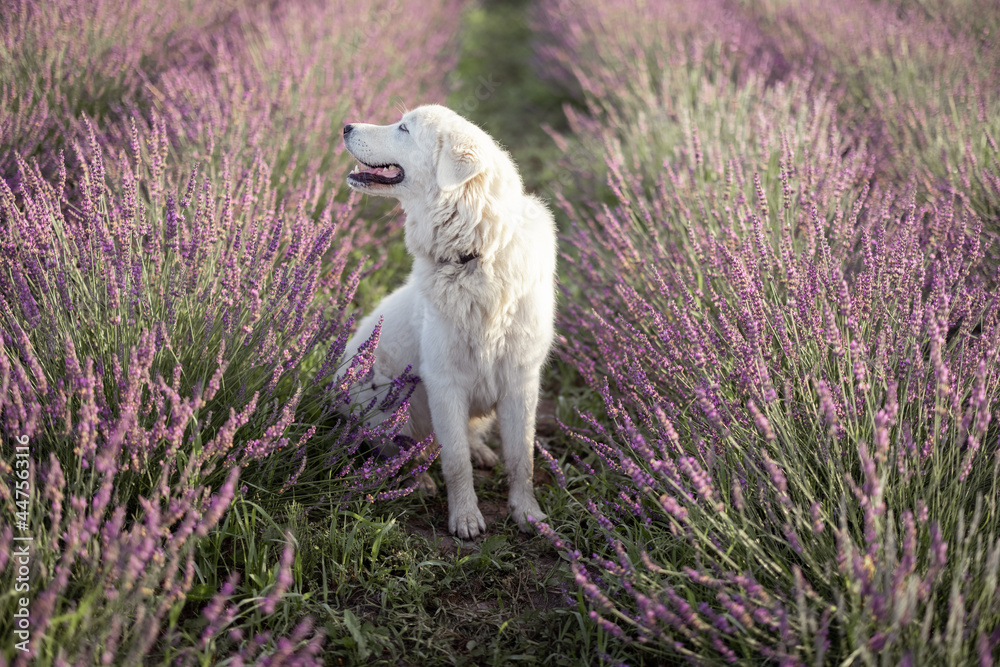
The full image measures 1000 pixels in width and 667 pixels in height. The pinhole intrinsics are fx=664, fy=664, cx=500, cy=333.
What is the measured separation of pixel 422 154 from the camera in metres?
2.33

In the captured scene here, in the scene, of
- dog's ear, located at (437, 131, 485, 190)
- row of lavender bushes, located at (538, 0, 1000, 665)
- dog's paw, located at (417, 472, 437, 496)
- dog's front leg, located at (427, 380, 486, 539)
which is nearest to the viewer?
row of lavender bushes, located at (538, 0, 1000, 665)

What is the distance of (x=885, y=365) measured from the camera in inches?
71.8

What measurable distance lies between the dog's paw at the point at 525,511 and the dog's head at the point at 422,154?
1.14 meters

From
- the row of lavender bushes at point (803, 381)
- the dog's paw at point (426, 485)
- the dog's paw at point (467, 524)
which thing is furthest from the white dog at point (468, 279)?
the row of lavender bushes at point (803, 381)

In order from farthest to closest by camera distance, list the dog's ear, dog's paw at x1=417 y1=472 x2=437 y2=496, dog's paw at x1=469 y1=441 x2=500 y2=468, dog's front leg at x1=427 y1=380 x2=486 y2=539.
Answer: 1. dog's paw at x1=469 y1=441 x2=500 y2=468
2. dog's paw at x1=417 y1=472 x2=437 y2=496
3. dog's front leg at x1=427 y1=380 x2=486 y2=539
4. the dog's ear

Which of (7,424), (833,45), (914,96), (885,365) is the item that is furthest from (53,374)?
(833,45)

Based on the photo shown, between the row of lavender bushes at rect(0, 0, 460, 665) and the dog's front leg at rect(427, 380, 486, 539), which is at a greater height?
the row of lavender bushes at rect(0, 0, 460, 665)

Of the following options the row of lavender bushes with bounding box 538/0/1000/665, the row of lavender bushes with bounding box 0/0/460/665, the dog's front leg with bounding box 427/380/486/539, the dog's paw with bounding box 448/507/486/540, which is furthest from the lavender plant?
the row of lavender bushes with bounding box 538/0/1000/665

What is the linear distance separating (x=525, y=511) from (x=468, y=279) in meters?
0.86

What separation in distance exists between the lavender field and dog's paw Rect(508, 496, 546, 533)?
A: 0.04 meters

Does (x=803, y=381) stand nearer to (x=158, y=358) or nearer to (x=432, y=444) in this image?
(x=432, y=444)

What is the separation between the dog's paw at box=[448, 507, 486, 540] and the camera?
234cm

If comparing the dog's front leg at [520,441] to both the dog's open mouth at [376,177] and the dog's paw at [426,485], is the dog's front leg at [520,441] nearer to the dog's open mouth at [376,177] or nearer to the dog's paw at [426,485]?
the dog's paw at [426,485]

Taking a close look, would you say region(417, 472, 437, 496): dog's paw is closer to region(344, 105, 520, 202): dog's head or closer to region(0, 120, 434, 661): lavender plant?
region(0, 120, 434, 661): lavender plant
